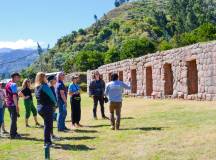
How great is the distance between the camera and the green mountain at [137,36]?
5472cm

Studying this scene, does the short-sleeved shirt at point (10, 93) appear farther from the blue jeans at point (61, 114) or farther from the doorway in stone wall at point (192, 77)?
the doorway in stone wall at point (192, 77)

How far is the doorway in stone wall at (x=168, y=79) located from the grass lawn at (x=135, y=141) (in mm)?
8315

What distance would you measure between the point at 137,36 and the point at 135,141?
8708 cm

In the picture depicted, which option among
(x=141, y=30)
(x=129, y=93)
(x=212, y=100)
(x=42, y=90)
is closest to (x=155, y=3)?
(x=141, y=30)

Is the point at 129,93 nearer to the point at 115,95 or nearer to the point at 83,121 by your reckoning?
the point at 83,121

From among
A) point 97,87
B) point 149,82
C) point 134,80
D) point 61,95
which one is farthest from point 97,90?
point 134,80

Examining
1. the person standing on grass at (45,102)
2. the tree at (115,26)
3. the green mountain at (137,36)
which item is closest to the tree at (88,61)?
the green mountain at (137,36)

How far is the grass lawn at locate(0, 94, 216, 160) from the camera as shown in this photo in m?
10.3

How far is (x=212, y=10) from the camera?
87.8m

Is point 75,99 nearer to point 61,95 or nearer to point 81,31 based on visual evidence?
point 61,95

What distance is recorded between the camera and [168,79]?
2548cm

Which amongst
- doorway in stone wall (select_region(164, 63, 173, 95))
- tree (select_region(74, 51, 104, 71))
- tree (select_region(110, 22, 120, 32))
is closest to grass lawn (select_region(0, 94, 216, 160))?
doorway in stone wall (select_region(164, 63, 173, 95))

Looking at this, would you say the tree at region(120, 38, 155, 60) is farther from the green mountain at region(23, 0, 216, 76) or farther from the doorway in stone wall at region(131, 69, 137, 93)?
the doorway in stone wall at region(131, 69, 137, 93)

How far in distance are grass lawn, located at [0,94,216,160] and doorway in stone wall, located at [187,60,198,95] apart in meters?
6.13
